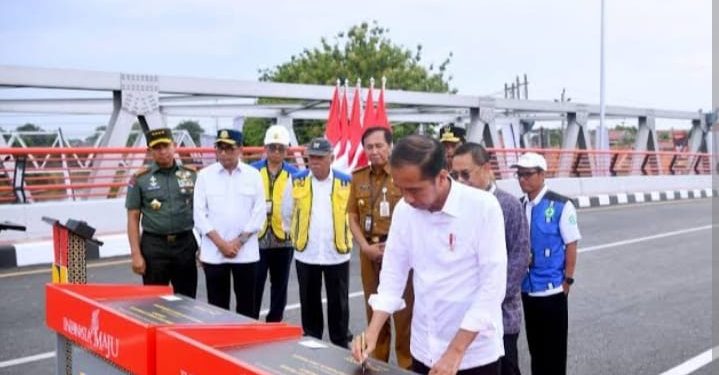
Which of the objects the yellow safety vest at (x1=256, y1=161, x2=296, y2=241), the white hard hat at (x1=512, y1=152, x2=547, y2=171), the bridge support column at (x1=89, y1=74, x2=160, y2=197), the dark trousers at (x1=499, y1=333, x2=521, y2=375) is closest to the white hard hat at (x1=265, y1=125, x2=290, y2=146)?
the yellow safety vest at (x1=256, y1=161, x2=296, y2=241)

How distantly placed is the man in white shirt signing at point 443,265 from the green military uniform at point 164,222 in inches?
99.1

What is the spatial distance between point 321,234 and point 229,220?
0.66m

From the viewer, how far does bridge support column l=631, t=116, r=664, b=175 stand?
22.0m

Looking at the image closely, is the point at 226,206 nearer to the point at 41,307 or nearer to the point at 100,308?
the point at 100,308

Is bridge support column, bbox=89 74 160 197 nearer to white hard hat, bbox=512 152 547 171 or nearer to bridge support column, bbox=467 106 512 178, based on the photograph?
white hard hat, bbox=512 152 547 171

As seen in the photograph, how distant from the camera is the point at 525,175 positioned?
4.27 m

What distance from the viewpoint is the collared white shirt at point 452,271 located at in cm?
252

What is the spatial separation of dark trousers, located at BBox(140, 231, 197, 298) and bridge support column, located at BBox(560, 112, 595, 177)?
15.4 metres

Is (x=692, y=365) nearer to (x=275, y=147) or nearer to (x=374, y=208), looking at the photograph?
(x=374, y=208)

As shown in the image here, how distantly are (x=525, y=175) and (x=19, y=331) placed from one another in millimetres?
4224

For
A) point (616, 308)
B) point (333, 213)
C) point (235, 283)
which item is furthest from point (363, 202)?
point (616, 308)

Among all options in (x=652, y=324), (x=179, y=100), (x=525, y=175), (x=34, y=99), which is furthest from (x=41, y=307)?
(x=34, y=99)

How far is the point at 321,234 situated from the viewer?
536 cm

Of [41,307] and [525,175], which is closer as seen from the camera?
[525,175]
